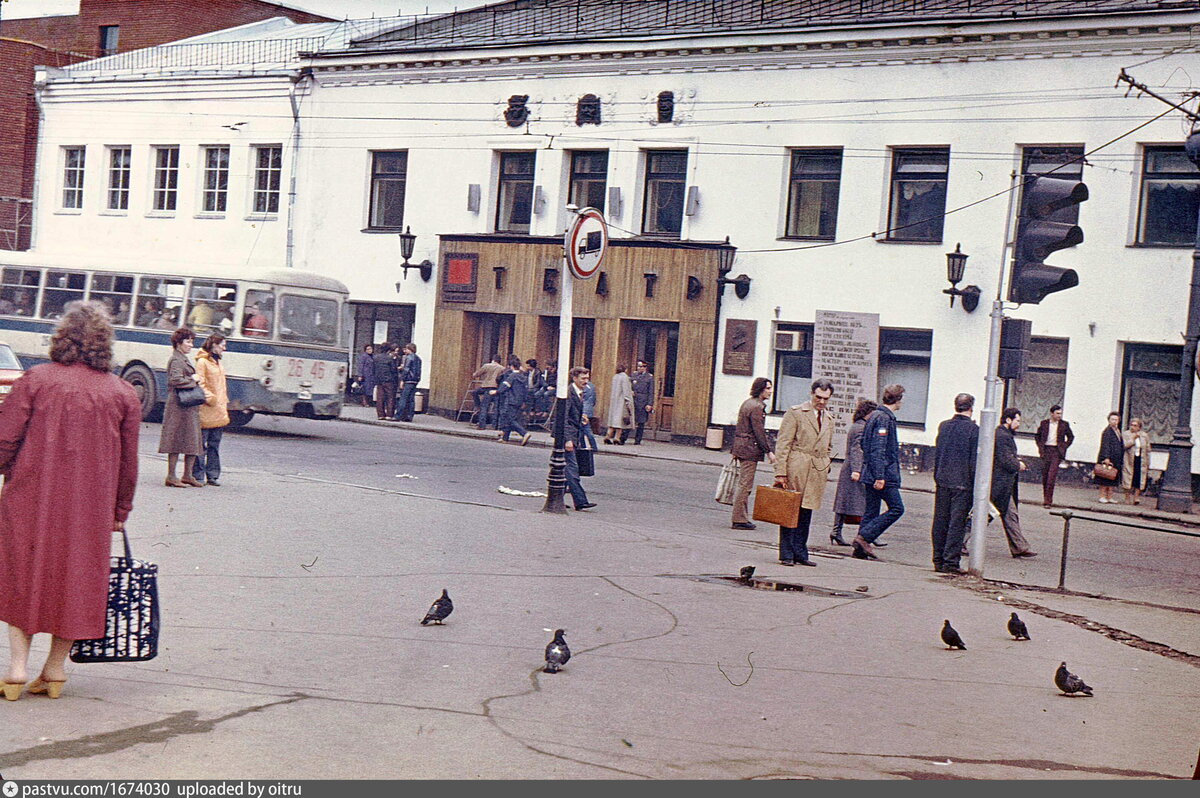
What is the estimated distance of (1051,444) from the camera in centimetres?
2306

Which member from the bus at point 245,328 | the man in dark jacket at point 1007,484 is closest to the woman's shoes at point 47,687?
the man in dark jacket at point 1007,484

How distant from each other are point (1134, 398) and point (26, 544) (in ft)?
73.6

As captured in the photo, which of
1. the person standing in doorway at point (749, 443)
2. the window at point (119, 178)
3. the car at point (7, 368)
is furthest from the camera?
the window at point (119, 178)

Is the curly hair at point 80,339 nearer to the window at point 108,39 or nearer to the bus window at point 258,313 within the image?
the bus window at point 258,313

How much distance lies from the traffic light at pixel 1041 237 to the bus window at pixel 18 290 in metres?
20.3

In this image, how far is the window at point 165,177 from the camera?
127ft

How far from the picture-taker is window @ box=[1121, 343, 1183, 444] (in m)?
24.7

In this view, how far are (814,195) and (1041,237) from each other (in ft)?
55.6

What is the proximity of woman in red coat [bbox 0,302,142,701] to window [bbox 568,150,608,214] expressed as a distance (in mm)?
25433

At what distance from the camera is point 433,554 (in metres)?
12.0

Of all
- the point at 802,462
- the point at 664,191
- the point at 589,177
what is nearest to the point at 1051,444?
the point at 664,191

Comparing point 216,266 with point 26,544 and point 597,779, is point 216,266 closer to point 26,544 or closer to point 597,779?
point 26,544

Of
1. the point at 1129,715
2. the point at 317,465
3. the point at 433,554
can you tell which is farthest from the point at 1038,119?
the point at 1129,715

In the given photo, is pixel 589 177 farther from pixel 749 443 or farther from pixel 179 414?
pixel 179 414
